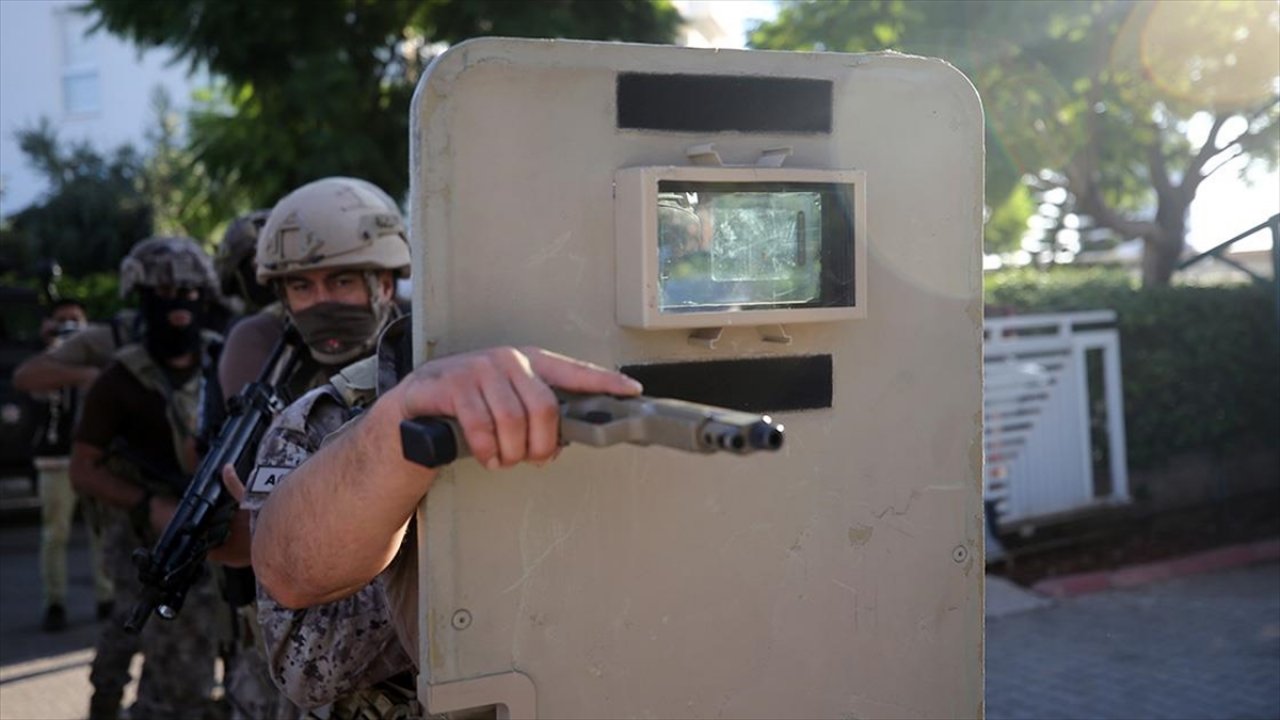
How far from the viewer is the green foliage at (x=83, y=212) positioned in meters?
19.8

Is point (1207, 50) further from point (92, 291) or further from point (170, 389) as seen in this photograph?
point (92, 291)

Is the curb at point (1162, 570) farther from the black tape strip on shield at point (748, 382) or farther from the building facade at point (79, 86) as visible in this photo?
the building facade at point (79, 86)

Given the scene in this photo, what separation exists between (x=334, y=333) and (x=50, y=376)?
4.61 metres

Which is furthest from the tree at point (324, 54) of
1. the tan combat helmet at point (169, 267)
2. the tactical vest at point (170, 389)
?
the tactical vest at point (170, 389)

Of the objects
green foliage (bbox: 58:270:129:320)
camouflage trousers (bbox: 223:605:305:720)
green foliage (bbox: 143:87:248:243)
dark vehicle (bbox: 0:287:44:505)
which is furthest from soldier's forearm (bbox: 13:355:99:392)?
green foliage (bbox: 58:270:129:320)

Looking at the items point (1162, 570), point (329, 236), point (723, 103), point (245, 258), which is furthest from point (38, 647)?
point (723, 103)

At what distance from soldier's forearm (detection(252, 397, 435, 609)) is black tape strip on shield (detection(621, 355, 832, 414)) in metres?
0.31

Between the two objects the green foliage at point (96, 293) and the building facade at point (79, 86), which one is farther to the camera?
the building facade at point (79, 86)

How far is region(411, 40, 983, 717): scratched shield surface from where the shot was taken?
1.58 metres

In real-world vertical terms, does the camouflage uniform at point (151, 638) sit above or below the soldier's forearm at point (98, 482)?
below

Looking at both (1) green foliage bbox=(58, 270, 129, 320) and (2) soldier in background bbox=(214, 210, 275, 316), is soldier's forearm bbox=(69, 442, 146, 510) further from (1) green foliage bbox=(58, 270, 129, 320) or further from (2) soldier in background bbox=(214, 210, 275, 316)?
(1) green foliage bbox=(58, 270, 129, 320)

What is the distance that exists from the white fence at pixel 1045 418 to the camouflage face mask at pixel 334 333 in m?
6.14

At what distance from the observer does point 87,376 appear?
7.17 metres

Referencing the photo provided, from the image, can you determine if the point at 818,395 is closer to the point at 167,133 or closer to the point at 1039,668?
the point at 1039,668
